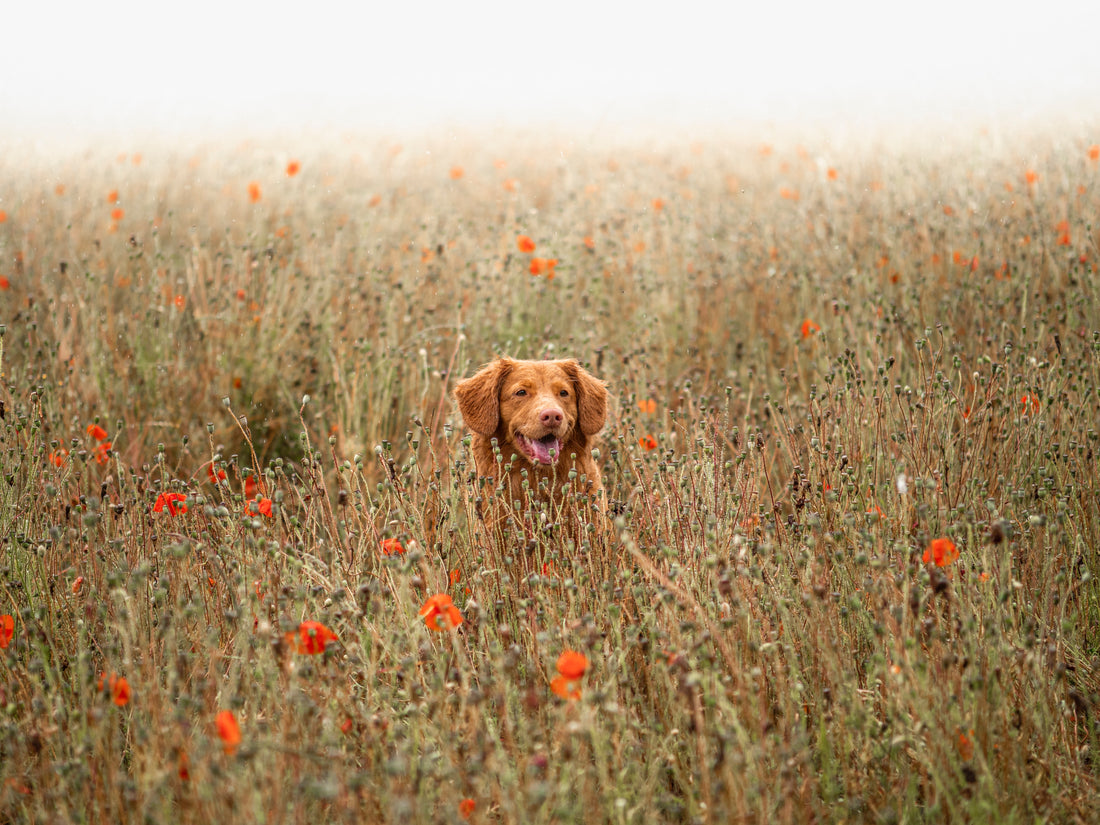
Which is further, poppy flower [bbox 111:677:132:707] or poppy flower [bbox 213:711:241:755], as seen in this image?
poppy flower [bbox 111:677:132:707]

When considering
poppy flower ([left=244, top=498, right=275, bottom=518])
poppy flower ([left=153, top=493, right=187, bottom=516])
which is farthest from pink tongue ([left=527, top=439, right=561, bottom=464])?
poppy flower ([left=153, top=493, right=187, bottom=516])

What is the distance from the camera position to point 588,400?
385cm

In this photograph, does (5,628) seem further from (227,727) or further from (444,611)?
(444,611)

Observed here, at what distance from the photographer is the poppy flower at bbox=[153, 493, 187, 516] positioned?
9.43ft

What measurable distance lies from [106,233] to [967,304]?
6407mm

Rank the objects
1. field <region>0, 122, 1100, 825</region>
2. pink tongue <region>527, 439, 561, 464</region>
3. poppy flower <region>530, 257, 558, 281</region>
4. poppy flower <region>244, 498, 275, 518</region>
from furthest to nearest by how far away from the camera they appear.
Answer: poppy flower <region>530, 257, 558, 281</region>, pink tongue <region>527, 439, 561, 464</region>, poppy flower <region>244, 498, 275, 518</region>, field <region>0, 122, 1100, 825</region>

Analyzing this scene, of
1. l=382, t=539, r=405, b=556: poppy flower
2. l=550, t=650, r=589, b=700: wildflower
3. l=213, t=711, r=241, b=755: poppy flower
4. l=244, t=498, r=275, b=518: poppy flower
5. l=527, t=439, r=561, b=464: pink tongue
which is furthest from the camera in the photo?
l=527, t=439, r=561, b=464: pink tongue

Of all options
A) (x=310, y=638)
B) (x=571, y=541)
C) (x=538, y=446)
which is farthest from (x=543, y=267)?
(x=310, y=638)

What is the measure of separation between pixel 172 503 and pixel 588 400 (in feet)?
5.53

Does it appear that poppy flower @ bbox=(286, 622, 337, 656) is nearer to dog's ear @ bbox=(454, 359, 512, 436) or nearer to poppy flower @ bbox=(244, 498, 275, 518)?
poppy flower @ bbox=(244, 498, 275, 518)

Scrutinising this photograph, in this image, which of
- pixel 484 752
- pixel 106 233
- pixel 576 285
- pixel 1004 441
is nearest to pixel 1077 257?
pixel 1004 441

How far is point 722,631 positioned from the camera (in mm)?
2400

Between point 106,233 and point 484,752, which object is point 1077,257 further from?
point 106,233

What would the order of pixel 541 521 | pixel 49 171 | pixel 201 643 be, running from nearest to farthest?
pixel 201 643 < pixel 541 521 < pixel 49 171
